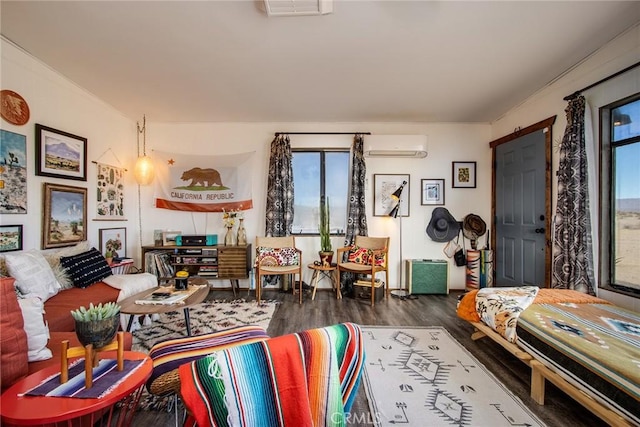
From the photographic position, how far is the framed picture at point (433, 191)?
4188mm

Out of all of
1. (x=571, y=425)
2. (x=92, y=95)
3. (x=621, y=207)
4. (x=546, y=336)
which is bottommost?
(x=571, y=425)

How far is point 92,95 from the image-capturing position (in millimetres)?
3211

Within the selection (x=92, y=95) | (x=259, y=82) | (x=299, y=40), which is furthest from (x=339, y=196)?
(x=92, y=95)

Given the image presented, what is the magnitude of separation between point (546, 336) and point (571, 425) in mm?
458

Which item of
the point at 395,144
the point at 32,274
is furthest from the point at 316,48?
the point at 32,274

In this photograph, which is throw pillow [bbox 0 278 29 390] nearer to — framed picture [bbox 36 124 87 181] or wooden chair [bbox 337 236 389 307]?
framed picture [bbox 36 124 87 181]

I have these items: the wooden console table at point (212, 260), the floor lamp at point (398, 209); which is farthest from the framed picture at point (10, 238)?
the floor lamp at point (398, 209)

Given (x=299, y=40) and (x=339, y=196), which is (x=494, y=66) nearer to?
(x=299, y=40)

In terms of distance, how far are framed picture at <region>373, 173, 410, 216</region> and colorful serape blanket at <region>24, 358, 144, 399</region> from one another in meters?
3.56

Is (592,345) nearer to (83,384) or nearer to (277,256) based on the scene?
(83,384)

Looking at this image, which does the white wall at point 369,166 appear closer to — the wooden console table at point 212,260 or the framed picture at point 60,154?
the wooden console table at point 212,260

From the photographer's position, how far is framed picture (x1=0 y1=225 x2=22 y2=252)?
7.36ft

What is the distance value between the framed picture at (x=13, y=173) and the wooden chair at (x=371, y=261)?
3.32 metres

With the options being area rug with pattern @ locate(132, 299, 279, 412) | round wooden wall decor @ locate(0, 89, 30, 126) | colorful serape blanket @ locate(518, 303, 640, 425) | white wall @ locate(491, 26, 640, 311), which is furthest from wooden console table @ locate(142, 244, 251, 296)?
white wall @ locate(491, 26, 640, 311)
